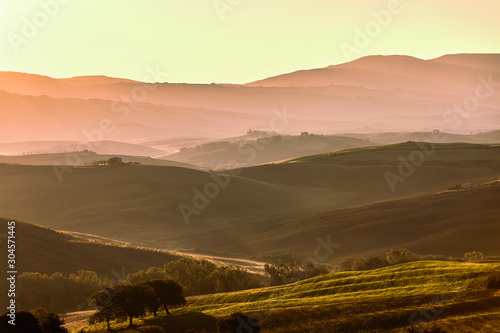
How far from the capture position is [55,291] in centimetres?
5894

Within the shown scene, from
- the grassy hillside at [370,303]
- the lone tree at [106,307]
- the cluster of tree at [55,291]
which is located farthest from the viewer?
the cluster of tree at [55,291]

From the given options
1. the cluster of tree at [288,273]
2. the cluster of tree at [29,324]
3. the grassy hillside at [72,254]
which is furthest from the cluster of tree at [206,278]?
the cluster of tree at [29,324]

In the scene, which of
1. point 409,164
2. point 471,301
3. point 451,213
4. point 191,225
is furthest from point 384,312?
point 409,164

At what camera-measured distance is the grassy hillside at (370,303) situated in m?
30.6

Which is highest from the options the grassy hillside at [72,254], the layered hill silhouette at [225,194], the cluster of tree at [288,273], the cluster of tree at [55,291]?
the layered hill silhouette at [225,194]

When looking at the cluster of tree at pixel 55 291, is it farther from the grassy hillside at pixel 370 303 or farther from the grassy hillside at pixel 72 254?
the grassy hillside at pixel 370 303

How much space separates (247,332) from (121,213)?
8698cm

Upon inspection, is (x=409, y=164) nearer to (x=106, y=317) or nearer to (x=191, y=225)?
(x=191, y=225)

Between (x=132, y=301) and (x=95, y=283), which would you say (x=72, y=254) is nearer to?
(x=95, y=283)

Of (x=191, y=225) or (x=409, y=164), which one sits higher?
(x=409, y=164)

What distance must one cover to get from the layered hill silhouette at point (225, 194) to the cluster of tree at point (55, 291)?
92.5ft

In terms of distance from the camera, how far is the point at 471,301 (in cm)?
3148

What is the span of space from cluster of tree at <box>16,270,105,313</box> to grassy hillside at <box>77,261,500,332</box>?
1764 cm

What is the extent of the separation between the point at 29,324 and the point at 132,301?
683cm
